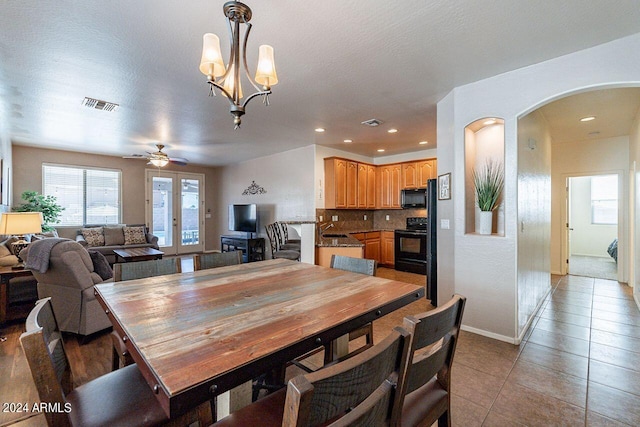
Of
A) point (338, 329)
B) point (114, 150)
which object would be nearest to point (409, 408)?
point (338, 329)

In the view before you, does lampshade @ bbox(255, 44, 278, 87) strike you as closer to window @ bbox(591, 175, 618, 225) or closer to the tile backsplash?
the tile backsplash

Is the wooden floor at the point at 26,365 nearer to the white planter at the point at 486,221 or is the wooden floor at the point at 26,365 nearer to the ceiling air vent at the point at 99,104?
the white planter at the point at 486,221

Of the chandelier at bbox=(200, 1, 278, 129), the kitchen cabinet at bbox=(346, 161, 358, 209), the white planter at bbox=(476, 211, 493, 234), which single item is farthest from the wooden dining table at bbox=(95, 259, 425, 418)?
the kitchen cabinet at bbox=(346, 161, 358, 209)

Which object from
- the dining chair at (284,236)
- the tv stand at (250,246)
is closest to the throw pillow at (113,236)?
the tv stand at (250,246)

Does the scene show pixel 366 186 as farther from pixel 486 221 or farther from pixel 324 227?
pixel 486 221

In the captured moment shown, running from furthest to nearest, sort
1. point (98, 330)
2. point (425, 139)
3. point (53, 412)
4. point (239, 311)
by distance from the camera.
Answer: point (425, 139)
point (98, 330)
point (239, 311)
point (53, 412)

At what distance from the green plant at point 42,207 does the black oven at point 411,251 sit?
6894 millimetres

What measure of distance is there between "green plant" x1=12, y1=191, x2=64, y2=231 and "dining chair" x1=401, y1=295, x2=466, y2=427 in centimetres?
690

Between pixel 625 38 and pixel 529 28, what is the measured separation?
84cm

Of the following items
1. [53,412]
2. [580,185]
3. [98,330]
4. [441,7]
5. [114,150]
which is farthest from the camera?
[580,185]

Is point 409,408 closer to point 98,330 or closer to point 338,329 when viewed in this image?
point 338,329

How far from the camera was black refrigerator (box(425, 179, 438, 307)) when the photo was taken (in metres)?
3.86

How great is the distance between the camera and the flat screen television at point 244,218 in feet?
22.9

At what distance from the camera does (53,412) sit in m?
0.93
